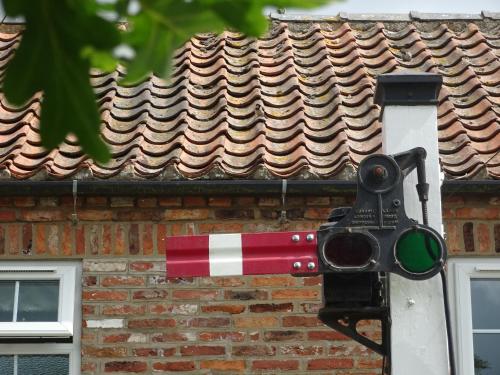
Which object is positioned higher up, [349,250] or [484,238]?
[484,238]

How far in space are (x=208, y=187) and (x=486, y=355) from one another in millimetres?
1663

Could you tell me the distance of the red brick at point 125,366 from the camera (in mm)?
5867

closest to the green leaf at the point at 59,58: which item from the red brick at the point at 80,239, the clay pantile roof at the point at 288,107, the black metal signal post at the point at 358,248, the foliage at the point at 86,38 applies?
the foliage at the point at 86,38

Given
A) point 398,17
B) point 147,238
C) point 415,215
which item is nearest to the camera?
point 415,215

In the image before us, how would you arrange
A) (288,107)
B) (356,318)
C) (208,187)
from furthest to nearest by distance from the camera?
(288,107)
(208,187)
(356,318)

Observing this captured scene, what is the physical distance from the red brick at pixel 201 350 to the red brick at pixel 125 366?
0.21m

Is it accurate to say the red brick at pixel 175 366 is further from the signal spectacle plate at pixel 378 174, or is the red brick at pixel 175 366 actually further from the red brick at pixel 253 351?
the signal spectacle plate at pixel 378 174

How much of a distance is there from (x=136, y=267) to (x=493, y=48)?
308 centimetres

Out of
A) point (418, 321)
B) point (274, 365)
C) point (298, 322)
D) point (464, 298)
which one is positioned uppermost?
point (464, 298)

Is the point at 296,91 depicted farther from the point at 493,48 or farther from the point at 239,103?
the point at 493,48

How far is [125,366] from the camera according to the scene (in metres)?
5.88

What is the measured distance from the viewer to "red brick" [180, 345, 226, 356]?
590 cm

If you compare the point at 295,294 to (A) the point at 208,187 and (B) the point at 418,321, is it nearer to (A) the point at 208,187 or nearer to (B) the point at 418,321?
(A) the point at 208,187

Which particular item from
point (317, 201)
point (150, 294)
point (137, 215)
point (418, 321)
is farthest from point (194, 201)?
point (418, 321)
